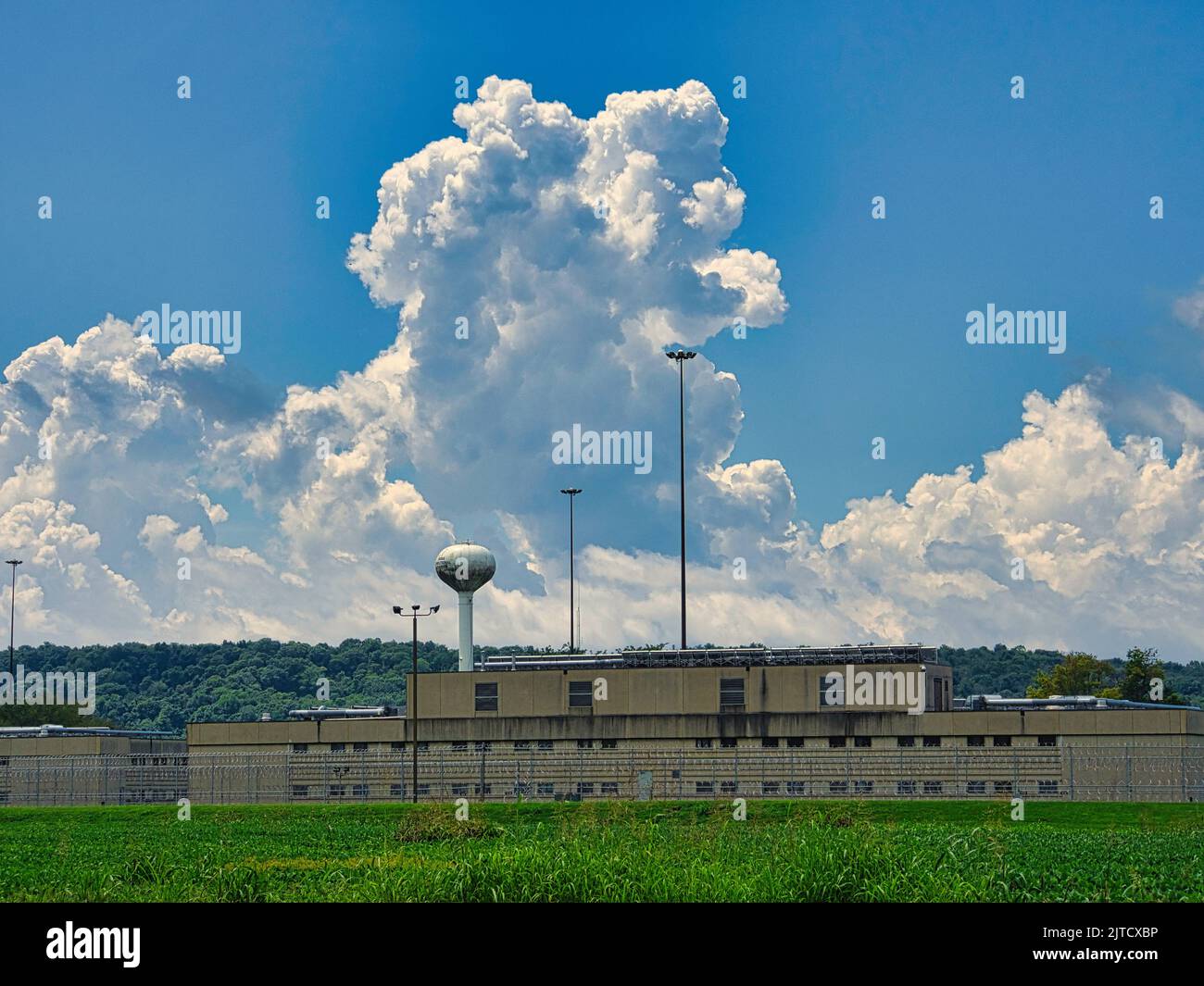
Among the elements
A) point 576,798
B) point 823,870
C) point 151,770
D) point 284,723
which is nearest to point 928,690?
point 576,798

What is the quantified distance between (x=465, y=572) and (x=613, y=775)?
16.7 meters

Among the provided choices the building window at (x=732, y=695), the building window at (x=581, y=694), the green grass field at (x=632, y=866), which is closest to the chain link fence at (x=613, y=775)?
the building window at (x=581, y=694)

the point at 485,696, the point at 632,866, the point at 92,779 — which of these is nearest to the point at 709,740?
the point at 485,696

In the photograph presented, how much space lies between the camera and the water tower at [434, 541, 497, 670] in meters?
82.2

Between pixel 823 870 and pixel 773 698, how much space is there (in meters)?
50.5

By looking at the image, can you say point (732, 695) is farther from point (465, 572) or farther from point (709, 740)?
point (465, 572)

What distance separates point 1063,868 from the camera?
99.2 ft

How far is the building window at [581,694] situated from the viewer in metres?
75.3

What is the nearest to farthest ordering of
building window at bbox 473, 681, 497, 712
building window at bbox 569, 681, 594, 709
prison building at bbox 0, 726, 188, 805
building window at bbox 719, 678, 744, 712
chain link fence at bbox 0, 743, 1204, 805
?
1. chain link fence at bbox 0, 743, 1204, 805
2. building window at bbox 719, 678, 744, 712
3. building window at bbox 569, 681, 594, 709
4. building window at bbox 473, 681, 497, 712
5. prison building at bbox 0, 726, 188, 805

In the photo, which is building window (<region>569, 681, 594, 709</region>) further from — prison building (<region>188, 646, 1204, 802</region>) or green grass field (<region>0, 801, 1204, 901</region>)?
green grass field (<region>0, 801, 1204, 901</region>)

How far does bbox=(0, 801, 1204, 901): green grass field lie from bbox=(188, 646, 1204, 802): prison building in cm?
2288

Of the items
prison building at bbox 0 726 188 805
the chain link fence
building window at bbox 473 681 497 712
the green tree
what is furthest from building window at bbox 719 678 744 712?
the green tree

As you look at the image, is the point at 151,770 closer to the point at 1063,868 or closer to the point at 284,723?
the point at 284,723

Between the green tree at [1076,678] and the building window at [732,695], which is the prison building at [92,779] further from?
the green tree at [1076,678]
